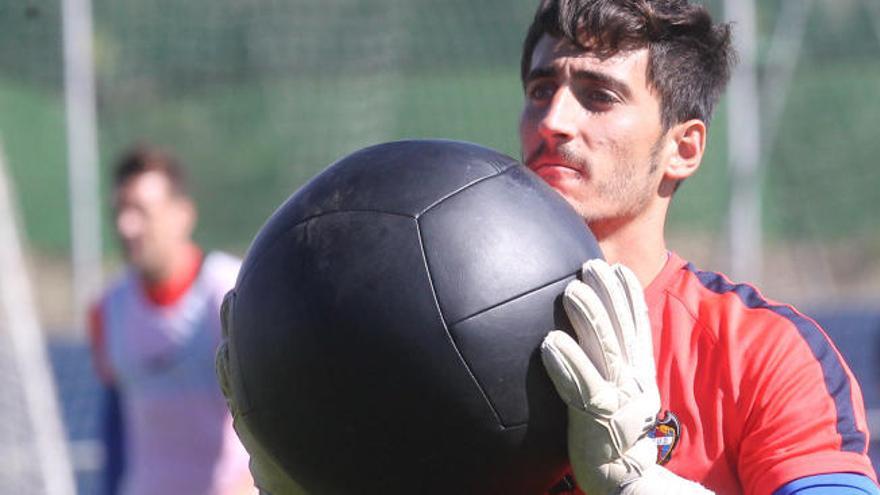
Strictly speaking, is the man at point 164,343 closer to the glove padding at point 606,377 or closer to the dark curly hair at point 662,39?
the dark curly hair at point 662,39

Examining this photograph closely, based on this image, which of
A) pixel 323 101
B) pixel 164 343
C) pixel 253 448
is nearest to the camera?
pixel 253 448

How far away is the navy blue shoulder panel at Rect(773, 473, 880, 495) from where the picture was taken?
2598 millimetres

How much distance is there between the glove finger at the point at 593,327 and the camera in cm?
245

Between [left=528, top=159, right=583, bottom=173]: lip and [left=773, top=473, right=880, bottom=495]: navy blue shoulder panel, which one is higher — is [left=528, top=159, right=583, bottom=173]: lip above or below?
above

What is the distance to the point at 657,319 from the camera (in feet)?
9.66

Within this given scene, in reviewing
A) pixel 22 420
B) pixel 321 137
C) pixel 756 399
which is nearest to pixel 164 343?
pixel 22 420

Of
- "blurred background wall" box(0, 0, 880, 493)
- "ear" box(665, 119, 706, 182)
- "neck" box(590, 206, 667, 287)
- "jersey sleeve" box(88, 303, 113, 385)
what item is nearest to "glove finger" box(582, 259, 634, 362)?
"neck" box(590, 206, 667, 287)

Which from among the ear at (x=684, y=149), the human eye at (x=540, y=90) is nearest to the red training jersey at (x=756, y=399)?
the ear at (x=684, y=149)

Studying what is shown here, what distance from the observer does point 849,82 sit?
11188 mm

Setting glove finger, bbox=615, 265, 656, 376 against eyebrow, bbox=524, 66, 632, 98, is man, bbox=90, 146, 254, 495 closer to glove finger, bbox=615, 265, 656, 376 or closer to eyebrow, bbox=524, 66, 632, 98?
eyebrow, bbox=524, 66, 632, 98

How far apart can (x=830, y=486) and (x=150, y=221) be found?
406cm

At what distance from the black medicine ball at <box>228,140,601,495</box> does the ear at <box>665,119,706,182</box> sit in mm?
681

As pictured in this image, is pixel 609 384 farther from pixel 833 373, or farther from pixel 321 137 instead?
pixel 321 137

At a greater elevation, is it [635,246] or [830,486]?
[635,246]
